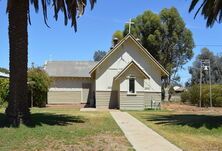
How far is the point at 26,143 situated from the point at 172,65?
52.3 m

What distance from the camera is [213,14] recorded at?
21906 millimetres

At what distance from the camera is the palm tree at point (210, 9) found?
823 inches

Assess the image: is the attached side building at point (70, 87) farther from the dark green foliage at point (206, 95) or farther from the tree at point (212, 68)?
the tree at point (212, 68)

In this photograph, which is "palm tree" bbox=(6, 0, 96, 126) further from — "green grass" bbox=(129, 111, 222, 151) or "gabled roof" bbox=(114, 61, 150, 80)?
"gabled roof" bbox=(114, 61, 150, 80)

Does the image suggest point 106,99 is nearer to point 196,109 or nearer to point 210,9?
point 196,109

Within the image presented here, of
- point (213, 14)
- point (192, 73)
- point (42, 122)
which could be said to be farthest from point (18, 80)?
point (192, 73)

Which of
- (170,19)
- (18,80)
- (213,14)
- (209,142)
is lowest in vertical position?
(209,142)

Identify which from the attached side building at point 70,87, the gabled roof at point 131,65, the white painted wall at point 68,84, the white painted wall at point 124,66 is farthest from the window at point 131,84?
the white painted wall at point 68,84

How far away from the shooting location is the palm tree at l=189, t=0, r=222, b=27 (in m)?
20.9

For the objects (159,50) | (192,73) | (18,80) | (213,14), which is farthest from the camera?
(192,73)

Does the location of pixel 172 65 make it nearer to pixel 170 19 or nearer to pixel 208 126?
pixel 170 19

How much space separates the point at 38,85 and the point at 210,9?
2001cm

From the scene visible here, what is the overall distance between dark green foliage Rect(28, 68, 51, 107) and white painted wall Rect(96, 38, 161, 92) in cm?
456

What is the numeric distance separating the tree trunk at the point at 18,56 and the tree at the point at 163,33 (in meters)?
42.7
